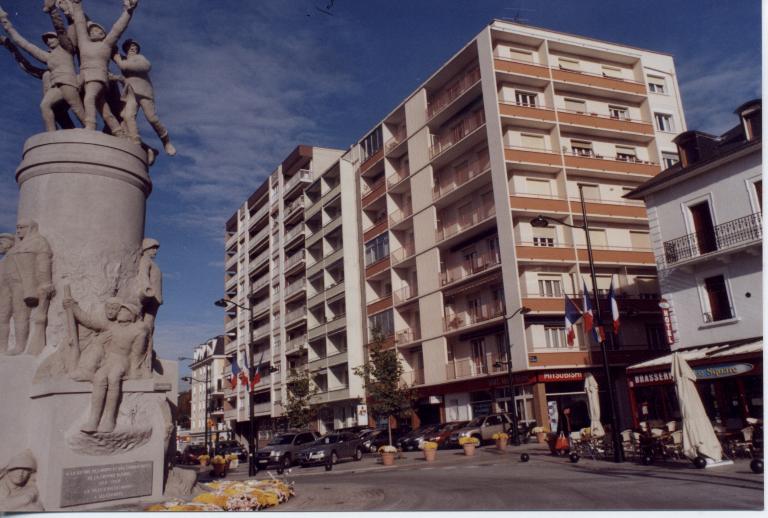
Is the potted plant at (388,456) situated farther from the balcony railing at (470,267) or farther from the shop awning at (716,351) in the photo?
the balcony railing at (470,267)

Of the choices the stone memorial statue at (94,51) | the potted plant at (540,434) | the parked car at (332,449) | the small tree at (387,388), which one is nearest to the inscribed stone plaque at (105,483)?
the stone memorial statue at (94,51)

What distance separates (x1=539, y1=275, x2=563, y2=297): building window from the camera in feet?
112

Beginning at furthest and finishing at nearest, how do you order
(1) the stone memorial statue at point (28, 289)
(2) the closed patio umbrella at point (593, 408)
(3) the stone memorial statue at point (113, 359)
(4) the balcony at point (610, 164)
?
(4) the balcony at point (610, 164) < (2) the closed patio umbrella at point (593, 408) < (1) the stone memorial statue at point (28, 289) < (3) the stone memorial statue at point (113, 359)

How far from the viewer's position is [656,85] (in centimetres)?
4238

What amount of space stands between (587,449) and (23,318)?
15.6 meters

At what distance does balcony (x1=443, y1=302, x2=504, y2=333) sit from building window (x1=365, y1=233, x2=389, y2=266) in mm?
9073

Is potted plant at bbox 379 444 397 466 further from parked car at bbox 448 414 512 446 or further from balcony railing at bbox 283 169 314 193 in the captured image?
balcony railing at bbox 283 169 314 193

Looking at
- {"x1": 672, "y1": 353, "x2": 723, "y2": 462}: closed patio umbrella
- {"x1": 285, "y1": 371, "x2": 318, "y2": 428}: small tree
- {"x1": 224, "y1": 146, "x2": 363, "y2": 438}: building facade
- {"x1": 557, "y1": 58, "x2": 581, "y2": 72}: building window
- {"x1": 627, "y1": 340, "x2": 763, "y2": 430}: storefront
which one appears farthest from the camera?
{"x1": 224, "y1": 146, "x2": 363, "y2": 438}: building facade

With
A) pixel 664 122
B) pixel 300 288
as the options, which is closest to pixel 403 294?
pixel 300 288

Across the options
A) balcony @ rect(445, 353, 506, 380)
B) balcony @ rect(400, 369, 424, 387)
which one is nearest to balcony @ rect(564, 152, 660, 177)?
balcony @ rect(445, 353, 506, 380)

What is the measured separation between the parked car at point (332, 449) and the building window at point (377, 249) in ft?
66.0

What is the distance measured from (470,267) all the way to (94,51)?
30.5 metres

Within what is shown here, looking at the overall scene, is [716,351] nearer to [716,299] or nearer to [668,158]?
[716,299]

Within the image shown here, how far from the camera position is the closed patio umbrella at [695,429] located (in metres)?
13.9
